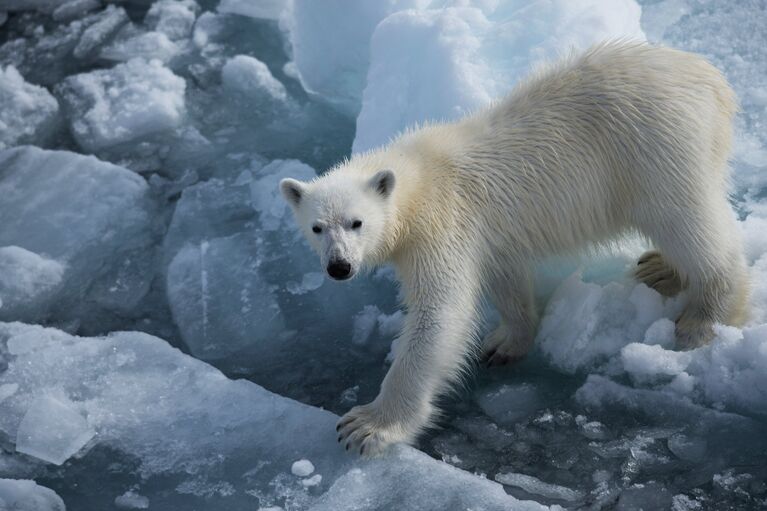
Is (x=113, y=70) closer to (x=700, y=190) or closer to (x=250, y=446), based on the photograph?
(x=250, y=446)

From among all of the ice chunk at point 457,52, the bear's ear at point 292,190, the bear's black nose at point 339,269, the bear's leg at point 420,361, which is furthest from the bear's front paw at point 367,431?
the ice chunk at point 457,52

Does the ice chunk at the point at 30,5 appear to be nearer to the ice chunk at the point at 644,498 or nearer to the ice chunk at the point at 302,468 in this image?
the ice chunk at the point at 302,468

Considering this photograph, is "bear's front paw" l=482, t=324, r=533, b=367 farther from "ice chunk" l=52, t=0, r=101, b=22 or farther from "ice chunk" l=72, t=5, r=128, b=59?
"ice chunk" l=52, t=0, r=101, b=22

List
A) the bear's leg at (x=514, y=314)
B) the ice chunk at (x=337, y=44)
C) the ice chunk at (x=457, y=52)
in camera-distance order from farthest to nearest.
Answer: the ice chunk at (x=337, y=44) → the ice chunk at (x=457, y=52) → the bear's leg at (x=514, y=314)

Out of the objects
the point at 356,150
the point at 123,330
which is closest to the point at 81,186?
the point at 123,330

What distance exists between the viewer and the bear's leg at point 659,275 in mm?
4105

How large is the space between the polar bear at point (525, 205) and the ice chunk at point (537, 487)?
0.40 m

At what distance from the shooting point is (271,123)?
19.3 feet

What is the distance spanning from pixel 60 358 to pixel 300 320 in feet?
3.51

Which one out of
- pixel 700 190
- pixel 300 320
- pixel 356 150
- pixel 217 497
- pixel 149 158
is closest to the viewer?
pixel 217 497

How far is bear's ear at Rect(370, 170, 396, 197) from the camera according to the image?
3660 mm

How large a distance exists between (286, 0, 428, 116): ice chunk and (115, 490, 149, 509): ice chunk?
2.99 m

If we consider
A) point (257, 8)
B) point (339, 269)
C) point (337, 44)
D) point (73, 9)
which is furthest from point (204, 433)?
point (73, 9)

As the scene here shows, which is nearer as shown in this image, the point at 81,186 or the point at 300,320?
the point at 300,320
